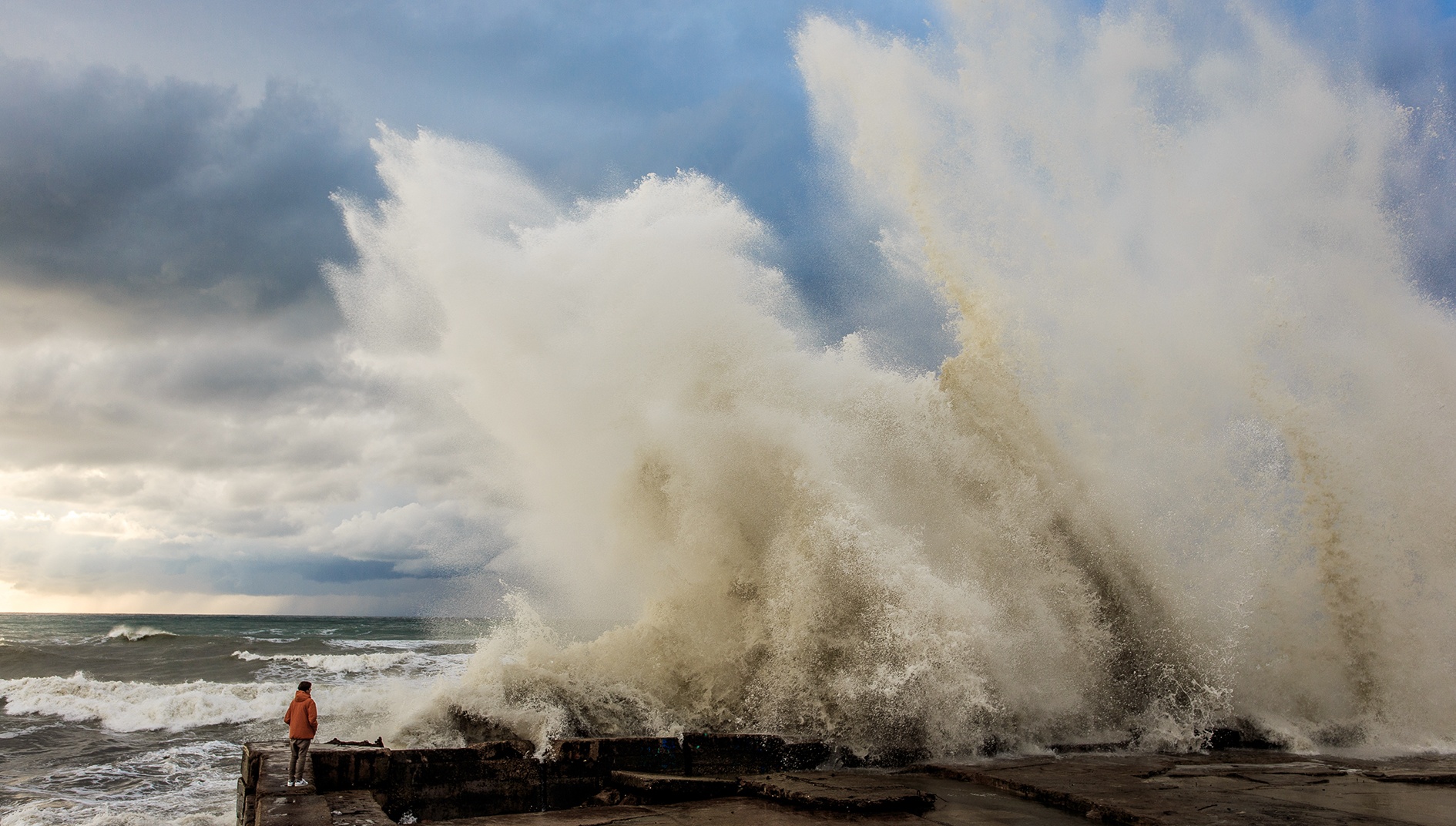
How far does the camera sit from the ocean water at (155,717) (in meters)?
9.28

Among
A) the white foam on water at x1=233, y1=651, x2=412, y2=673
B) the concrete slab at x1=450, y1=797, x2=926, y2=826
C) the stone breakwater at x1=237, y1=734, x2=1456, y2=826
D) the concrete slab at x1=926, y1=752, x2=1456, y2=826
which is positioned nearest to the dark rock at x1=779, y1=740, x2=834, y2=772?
the stone breakwater at x1=237, y1=734, x2=1456, y2=826

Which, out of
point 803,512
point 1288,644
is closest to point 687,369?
point 803,512

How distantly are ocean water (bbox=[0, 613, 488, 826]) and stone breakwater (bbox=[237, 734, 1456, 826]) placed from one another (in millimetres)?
2440

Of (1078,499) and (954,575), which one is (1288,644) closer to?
(1078,499)

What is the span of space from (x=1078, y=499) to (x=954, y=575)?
3.07m

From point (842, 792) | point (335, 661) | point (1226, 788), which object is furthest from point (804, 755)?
point (335, 661)

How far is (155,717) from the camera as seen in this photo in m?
14.8

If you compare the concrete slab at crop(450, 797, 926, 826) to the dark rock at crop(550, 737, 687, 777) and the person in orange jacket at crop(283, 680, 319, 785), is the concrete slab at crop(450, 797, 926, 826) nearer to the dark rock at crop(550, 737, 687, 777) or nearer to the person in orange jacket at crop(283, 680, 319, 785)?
the dark rock at crop(550, 737, 687, 777)

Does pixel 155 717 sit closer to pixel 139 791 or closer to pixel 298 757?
pixel 139 791

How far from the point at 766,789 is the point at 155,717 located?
44.9ft

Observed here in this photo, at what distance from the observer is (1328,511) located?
1367 cm

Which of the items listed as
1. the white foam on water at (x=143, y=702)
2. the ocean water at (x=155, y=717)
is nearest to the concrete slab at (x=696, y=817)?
the ocean water at (x=155, y=717)

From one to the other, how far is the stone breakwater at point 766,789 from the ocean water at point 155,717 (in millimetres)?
2440

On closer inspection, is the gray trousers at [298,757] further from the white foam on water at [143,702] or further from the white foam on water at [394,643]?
the white foam on water at [394,643]
